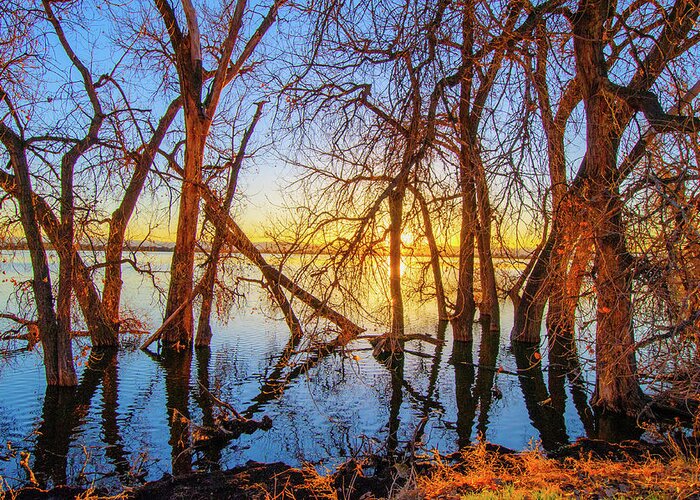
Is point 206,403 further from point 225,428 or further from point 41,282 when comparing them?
point 41,282

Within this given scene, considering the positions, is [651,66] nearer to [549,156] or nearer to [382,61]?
[549,156]

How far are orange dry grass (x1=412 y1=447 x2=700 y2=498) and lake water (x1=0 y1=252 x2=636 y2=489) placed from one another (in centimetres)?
128

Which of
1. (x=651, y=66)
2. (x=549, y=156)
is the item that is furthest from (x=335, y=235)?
(x=651, y=66)

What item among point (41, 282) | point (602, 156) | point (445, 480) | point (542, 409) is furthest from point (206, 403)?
point (602, 156)

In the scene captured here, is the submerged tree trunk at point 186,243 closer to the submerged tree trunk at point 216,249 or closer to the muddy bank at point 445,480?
the submerged tree trunk at point 216,249

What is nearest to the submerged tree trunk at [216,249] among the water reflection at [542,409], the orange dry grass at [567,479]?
the water reflection at [542,409]

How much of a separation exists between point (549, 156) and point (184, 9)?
488 inches

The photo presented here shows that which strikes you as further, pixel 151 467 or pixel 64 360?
pixel 64 360

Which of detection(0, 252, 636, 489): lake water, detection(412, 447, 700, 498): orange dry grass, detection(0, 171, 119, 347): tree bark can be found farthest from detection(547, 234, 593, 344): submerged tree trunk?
detection(0, 171, 119, 347): tree bark

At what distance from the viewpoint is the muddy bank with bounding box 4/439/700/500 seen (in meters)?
4.91

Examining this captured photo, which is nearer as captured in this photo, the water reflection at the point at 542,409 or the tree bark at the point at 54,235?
the water reflection at the point at 542,409

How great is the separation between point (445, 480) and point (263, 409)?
5302 millimetres

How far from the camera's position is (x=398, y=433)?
9203mm

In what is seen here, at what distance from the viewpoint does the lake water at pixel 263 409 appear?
800 cm
